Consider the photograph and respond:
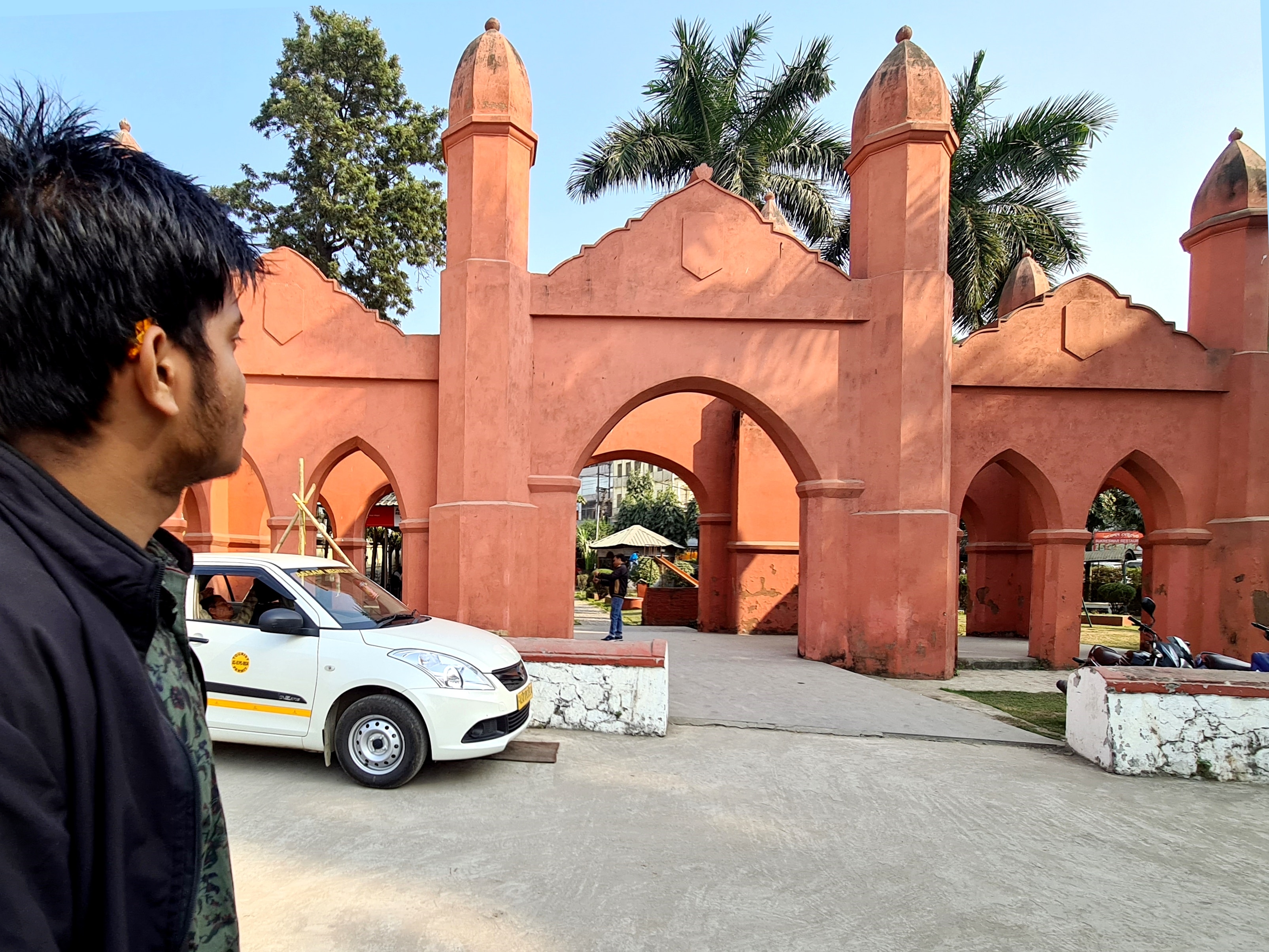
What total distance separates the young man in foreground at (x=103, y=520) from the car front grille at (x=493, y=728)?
16.0 feet

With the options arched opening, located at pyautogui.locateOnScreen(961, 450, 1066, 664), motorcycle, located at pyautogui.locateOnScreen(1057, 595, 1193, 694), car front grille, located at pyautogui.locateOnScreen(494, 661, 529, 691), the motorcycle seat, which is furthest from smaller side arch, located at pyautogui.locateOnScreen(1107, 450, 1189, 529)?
car front grille, located at pyautogui.locateOnScreen(494, 661, 529, 691)

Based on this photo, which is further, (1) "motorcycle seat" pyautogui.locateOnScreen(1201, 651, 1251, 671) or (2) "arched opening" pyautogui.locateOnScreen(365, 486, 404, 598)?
(2) "arched opening" pyautogui.locateOnScreen(365, 486, 404, 598)

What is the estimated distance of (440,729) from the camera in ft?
19.0

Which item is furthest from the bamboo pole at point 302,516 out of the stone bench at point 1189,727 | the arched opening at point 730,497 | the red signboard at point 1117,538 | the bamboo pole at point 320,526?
the red signboard at point 1117,538

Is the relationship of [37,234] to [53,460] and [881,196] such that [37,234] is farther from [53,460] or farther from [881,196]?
[881,196]

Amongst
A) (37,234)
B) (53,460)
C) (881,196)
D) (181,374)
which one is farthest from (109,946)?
(881,196)

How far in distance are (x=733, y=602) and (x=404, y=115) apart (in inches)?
770

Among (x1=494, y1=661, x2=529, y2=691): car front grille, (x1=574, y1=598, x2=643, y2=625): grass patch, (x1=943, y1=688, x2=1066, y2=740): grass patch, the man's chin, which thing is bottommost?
(x1=574, y1=598, x2=643, y2=625): grass patch

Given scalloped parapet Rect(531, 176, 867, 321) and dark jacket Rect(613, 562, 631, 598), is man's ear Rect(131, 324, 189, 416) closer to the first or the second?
scalloped parapet Rect(531, 176, 867, 321)

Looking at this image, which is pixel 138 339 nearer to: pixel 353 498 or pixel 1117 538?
pixel 353 498

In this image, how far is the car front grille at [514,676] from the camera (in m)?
6.14

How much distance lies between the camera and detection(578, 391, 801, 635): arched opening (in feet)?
59.5

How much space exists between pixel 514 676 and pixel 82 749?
5.65 metres

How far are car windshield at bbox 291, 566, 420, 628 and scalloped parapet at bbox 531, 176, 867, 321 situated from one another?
629cm
